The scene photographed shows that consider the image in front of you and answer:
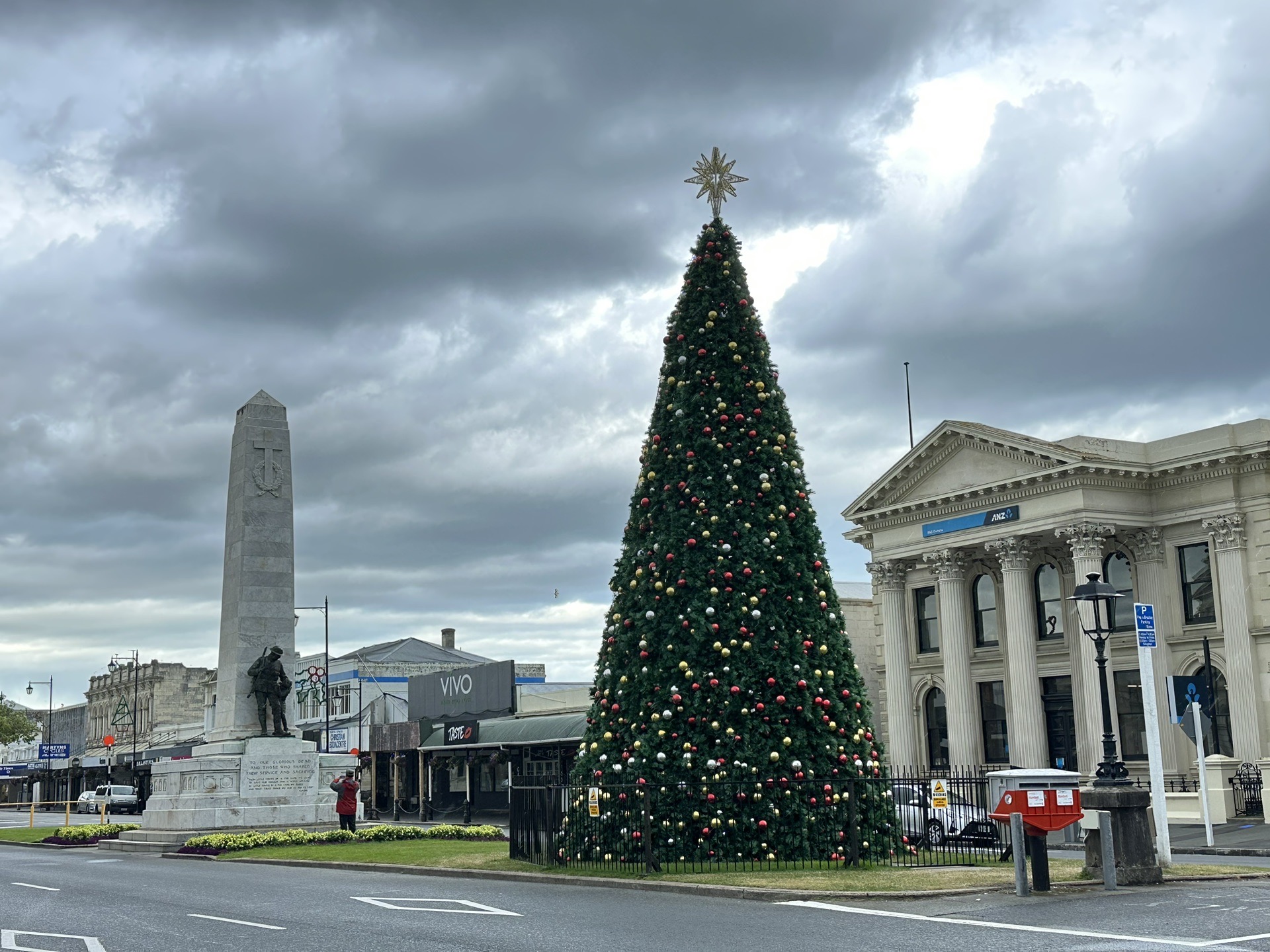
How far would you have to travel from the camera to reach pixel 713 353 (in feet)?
70.7

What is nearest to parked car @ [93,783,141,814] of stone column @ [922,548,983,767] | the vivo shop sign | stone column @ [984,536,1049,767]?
the vivo shop sign

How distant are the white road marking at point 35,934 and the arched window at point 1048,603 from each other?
135 feet

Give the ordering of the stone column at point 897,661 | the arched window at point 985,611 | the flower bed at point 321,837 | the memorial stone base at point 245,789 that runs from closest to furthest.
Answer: the flower bed at point 321,837
the memorial stone base at point 245,789
the arched window at point 985,611
the stone column at point 897,661

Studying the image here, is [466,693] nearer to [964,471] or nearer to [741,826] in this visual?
[964,471]

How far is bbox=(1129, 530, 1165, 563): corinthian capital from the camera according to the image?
45562 millimetres

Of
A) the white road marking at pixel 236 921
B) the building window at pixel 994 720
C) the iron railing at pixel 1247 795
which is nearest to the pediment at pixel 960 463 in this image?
the building window at pixel 994 720

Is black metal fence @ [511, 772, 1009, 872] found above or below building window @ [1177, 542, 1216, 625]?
below

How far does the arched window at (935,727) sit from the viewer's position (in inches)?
2085

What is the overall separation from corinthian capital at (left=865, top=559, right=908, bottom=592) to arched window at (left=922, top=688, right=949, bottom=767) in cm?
445

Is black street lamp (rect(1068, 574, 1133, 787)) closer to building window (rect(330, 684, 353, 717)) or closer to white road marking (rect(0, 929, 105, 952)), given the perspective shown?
white road marking (rect(0, 929, 105, 952))

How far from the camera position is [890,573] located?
53000 millimetres

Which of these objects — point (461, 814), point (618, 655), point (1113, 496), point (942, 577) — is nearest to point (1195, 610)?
point (1113, 496)

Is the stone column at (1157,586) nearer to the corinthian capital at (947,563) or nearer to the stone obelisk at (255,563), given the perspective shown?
the corinthian capital at (947,563)

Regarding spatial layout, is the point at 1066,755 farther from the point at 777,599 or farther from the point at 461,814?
the point at 777,599
